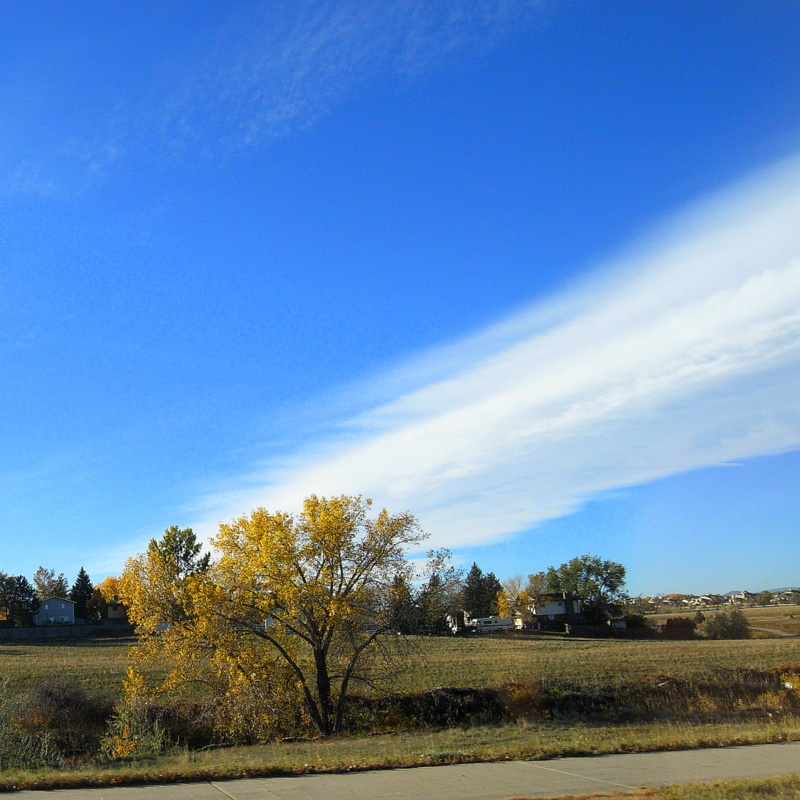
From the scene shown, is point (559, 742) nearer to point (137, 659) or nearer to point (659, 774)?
point (659, 774)

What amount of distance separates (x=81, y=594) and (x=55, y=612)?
8004 mm

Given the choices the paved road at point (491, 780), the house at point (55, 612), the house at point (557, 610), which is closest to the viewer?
the paved road at point (491, 780)

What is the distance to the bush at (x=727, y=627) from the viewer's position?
79500mm

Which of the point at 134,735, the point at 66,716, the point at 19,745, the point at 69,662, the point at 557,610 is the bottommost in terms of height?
the point at 557,610

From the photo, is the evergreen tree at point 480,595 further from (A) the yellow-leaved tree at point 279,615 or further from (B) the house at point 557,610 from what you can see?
(A) the yellow-leaved tree at point 279,615

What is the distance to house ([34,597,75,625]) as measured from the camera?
95188mm

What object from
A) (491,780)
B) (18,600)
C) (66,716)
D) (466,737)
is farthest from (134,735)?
(18,600)

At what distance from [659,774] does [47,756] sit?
14.9m

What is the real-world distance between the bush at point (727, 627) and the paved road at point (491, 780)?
239ft

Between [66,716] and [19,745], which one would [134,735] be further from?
[66,716]

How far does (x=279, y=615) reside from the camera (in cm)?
2695

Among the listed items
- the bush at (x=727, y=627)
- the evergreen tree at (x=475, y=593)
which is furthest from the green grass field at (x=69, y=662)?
the bush at (x=727, y=627)

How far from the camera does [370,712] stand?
2730cm

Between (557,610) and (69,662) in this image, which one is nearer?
(69,662)
